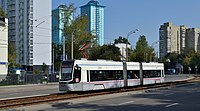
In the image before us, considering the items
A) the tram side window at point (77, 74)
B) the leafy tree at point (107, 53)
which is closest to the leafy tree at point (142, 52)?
the leafy tree at point (107, 53)

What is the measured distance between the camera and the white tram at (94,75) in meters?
29.4

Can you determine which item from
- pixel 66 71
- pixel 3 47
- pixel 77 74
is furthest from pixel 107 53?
pixel 77 74

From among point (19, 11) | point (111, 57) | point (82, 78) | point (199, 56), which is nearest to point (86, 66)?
point (82, 78)

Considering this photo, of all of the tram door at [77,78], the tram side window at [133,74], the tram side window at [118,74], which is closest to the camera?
the tram door at [77,78]

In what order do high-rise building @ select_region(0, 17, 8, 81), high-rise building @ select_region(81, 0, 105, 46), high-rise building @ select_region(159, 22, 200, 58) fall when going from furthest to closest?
high-rise building @ select_region(159, 22, 200, 58) < high-rise building @ select_region(81, 0, 105, 46) < high-rise building @ select_region(0, 17, 8, 81)

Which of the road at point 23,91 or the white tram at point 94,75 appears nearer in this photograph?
the white tram at point 94,75

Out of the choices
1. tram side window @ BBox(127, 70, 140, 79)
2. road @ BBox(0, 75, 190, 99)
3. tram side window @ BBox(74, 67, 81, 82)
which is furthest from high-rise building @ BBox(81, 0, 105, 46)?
tram side window @ BBox(74, 67, 81, 82)

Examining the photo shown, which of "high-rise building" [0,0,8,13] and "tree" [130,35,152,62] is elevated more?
"high-rise building" [0,0,8,13]

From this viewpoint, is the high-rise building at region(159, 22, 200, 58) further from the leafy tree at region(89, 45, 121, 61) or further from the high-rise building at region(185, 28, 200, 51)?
the leafy tree at region(89, 45, 121, 61)

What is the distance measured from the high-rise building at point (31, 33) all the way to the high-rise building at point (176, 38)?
155ft

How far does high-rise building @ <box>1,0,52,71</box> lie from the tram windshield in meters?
78.6

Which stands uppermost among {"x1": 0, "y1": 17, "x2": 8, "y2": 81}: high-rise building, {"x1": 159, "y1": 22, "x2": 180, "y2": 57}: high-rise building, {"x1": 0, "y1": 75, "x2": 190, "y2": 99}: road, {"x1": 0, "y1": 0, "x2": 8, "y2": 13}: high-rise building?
{"x1": 0, "y1": 0, "x2": 8, "y2": 13}: high-rise building

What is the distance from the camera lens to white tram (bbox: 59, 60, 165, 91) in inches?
1158

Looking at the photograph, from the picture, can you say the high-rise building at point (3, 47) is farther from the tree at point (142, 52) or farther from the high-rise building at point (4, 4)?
the high-rise building at point (4, 4)
